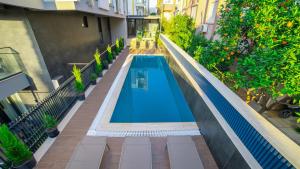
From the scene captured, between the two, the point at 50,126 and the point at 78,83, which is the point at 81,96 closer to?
the point at 78,83

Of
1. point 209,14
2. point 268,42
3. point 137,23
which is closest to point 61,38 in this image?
point 268,42

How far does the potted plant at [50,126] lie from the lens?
441cm

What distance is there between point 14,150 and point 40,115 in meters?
1.38

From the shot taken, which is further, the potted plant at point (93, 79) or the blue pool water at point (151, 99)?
the potted plant at point (93, 79)

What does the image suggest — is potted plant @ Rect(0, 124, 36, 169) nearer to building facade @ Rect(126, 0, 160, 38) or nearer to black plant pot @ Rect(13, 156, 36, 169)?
black plant pot @ Rect(13, 156, 36, 169)

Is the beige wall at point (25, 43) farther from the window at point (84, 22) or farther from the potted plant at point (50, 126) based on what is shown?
the window at point (84, 22)

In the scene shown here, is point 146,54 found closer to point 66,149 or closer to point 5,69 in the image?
point 5,69

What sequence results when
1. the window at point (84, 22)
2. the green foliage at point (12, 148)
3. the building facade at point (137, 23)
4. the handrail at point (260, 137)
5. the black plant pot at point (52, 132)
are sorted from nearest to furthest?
the handrail at point (260, 137), the green foliage at point (12, 148), the black plant pot at point (52, 132), the window at point (84, 22), the building facade at point (137, 23)

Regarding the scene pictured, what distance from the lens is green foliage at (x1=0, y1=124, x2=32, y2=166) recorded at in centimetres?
307

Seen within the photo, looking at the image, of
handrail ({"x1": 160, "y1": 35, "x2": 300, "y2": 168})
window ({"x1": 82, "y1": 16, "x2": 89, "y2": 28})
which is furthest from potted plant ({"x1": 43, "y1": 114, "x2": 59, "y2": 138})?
window ({"x1": 82, "y1": 16, "x2": 89, "y2": 28})

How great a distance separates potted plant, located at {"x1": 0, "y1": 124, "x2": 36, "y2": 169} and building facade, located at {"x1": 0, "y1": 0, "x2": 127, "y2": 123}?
409cm

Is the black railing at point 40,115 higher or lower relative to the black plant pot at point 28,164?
higher

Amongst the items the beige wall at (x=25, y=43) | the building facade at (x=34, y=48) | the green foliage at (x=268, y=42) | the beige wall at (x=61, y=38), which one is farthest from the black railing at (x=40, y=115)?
the green foliage at (x=268, y=42)

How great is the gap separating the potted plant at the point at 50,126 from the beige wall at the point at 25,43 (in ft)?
13.1
